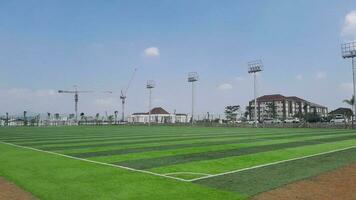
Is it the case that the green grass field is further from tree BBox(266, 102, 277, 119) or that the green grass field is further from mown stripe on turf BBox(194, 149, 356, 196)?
tree BBox(266, 102, 277, 119)

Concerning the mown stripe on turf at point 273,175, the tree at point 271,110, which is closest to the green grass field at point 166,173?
the mown stripe on turf at point 273,175

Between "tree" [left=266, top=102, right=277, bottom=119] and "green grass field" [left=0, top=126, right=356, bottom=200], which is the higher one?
"tree" [left=266, top=102, right=277, bottom=119]

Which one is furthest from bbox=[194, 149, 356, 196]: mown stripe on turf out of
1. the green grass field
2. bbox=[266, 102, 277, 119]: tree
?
bbox=[266, 102, 277, 119]: tree

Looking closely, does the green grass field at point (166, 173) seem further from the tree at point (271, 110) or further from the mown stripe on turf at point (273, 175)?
the tree at point (271, 110)

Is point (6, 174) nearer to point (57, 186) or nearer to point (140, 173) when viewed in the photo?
point (57, 186)

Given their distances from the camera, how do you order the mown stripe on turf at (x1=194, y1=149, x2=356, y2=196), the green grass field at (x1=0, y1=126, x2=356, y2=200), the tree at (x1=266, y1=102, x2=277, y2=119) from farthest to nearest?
1. the tree at (x1=266, y1=102, x2=277, y2=119)
2. the mown stripe on turf at (x1=194, y1=149, x2=356, y2=196)
3. the green grass field at (x1=0, y1=126, x2=356, y2=200)

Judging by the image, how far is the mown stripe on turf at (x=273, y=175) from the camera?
35.0 feet

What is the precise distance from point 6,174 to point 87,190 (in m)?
4.68

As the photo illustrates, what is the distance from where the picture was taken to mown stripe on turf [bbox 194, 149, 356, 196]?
10.7m

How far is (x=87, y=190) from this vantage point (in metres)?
10.4

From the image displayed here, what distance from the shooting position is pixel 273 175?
40.6 ft

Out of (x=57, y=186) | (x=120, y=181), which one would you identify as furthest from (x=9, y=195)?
(x=120, y=181)

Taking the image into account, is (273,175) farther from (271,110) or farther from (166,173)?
(271,110)

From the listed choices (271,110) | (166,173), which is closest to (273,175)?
(166,173)
